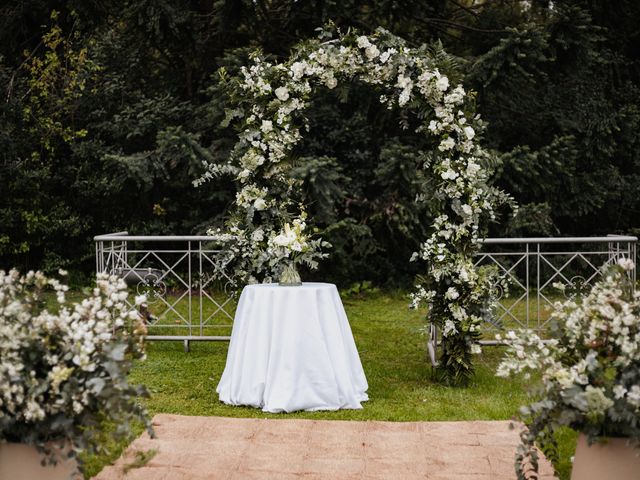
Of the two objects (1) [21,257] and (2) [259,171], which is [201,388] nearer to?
(2) [259,171]

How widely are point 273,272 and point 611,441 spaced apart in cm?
368

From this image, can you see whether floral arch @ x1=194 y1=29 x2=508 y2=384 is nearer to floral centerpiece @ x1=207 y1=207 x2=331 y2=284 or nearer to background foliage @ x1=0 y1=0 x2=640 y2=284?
floral centerpiece @ x1=207 y1=207 x2=331 y2=284

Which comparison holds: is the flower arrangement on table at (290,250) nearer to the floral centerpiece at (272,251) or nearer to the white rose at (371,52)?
the floral centerpiece at (272,251)

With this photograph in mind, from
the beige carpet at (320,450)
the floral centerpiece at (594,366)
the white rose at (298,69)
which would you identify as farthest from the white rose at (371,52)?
the floral centerpiece at (594,366)

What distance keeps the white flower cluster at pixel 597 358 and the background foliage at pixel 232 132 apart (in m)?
7.62

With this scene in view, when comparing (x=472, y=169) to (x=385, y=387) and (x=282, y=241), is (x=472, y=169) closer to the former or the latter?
(x=282, y=241)

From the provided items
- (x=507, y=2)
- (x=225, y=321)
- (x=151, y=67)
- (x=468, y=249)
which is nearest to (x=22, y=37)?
(x=151, y=67)

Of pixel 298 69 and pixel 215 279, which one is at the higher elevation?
pixel 298 69

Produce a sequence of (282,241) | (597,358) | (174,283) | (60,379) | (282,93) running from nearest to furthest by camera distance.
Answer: (60,379)
(597,358)
(282,241)
(282,93)
(174,283)

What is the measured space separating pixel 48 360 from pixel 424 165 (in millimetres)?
4027

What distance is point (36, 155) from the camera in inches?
485

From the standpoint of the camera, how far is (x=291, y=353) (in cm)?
554

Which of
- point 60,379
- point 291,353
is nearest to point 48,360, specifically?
point 60,379

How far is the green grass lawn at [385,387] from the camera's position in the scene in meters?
5.49
